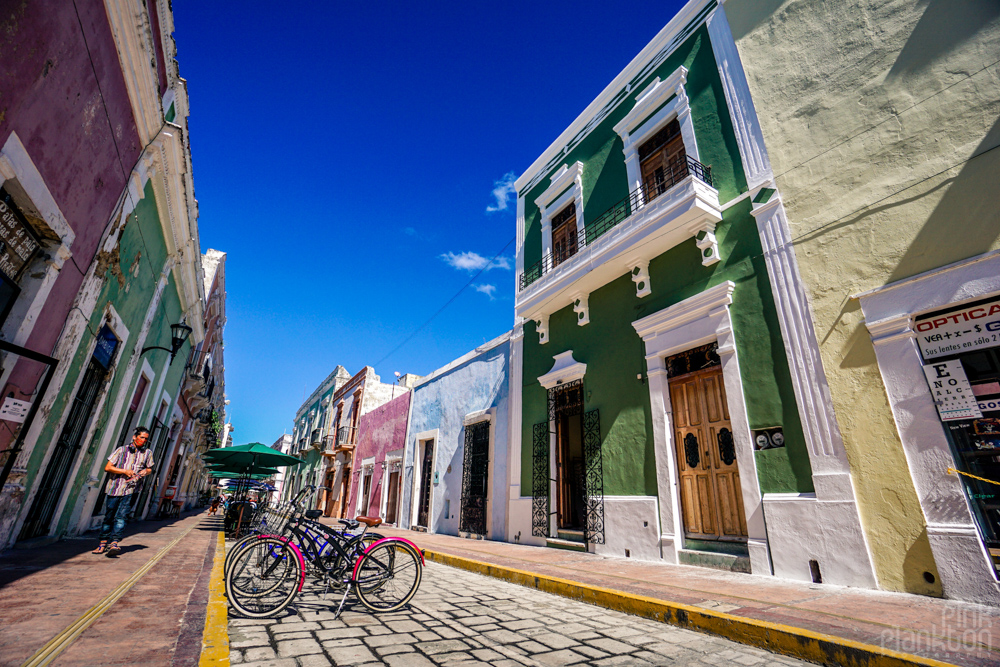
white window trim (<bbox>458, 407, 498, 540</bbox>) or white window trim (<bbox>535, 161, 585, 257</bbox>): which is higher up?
white window trim (<bbox>535, 161, 585, 257</bbox>)

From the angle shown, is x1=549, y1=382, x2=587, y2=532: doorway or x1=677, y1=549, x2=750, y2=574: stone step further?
x1=549, y1=382, x2=587, y2=532: doorway

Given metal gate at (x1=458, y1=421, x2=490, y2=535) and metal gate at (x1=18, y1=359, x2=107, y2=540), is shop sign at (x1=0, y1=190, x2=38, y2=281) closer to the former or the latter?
metal gate at (x1=18, y1=359, x2=107, y2=540)

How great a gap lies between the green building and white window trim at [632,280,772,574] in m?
0.02

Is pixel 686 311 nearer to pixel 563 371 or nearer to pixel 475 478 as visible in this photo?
pixel 563 371

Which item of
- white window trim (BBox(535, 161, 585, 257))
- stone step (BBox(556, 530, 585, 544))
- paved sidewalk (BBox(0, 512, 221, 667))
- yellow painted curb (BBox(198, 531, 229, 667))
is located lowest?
yellow painted curb (BBox(198, 531, 229, 667))

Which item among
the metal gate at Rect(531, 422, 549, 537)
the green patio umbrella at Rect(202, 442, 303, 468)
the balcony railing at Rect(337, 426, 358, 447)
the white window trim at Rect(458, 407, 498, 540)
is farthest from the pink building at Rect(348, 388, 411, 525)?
the metal gate at Rect(531, 422, 549, 537)

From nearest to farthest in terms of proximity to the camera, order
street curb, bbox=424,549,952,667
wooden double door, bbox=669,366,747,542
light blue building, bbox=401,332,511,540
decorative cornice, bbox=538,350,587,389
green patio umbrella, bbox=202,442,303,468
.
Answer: street curb, bbox=424,549,952,667
wooden double door, bbox=669,366,747,542
decorative cornice, bbox=538,350,587,389
green patio umbrella, bbox=202,442,303,468
light blue building, bbox=401,332,511,540

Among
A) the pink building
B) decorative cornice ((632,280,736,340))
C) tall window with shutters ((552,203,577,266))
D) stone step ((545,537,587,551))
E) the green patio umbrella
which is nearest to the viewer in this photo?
decorative cornice ((632,280,736,340))

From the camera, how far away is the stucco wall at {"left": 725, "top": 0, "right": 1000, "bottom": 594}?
4609 millimetres

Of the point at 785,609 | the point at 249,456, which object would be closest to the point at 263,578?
the point at 785,609

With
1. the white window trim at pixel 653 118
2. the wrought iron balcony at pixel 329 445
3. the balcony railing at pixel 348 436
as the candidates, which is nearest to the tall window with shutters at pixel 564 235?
the white window trim at pixel 653 118

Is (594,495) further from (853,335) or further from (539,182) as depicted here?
(539,182)

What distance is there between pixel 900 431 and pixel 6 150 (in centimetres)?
875

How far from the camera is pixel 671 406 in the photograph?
23.7ft
